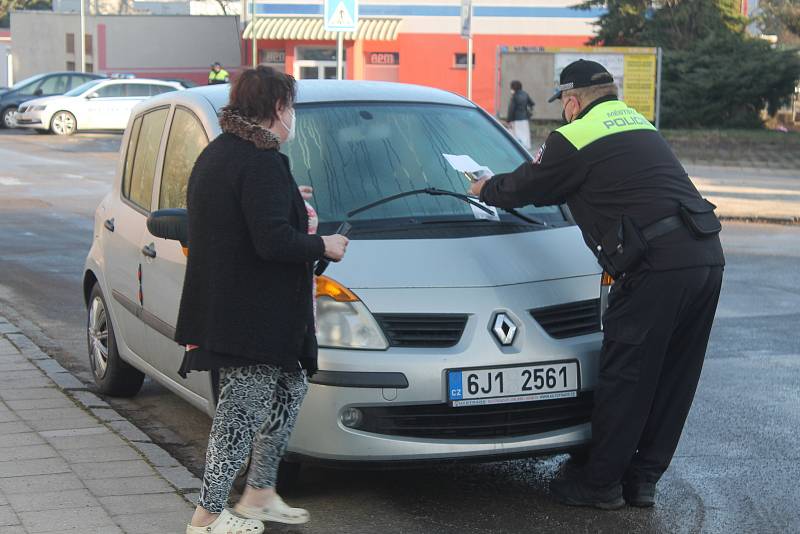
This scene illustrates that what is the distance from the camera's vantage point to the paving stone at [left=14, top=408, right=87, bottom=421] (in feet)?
20.7

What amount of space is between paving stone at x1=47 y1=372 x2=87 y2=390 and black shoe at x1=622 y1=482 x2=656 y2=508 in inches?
130

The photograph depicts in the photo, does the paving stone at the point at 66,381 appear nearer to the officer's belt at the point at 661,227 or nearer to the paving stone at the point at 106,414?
the paving stone at the point at 106,414

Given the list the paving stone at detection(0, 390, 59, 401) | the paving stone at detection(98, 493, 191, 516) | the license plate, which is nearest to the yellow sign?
the paving stone at detection(0, 390, 59, 401)

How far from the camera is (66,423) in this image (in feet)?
20.4

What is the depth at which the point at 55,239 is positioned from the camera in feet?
46.4

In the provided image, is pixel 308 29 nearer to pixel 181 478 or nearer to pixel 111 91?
pixel 111 91

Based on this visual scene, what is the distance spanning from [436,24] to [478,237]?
46216 mm

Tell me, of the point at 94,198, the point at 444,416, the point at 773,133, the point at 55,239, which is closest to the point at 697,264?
the point at 444,416

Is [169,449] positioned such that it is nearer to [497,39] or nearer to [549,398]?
[549,398]

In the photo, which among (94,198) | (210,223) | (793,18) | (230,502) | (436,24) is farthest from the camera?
(793,18)

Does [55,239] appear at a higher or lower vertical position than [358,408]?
lower

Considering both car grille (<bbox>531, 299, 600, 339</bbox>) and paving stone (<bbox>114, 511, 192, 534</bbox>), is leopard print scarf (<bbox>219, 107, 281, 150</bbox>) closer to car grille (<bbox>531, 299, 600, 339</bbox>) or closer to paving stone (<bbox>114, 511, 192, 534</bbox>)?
car grille (<bbox>531, 299, 600, 339</bbox>)

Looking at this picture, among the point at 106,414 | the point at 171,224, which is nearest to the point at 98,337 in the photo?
the point at 106,414

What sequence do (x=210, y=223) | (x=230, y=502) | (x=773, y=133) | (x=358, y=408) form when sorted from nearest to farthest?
(x=210, y=223), (x=358, y=408), (x=230, y=502), (x=773, y=133)
